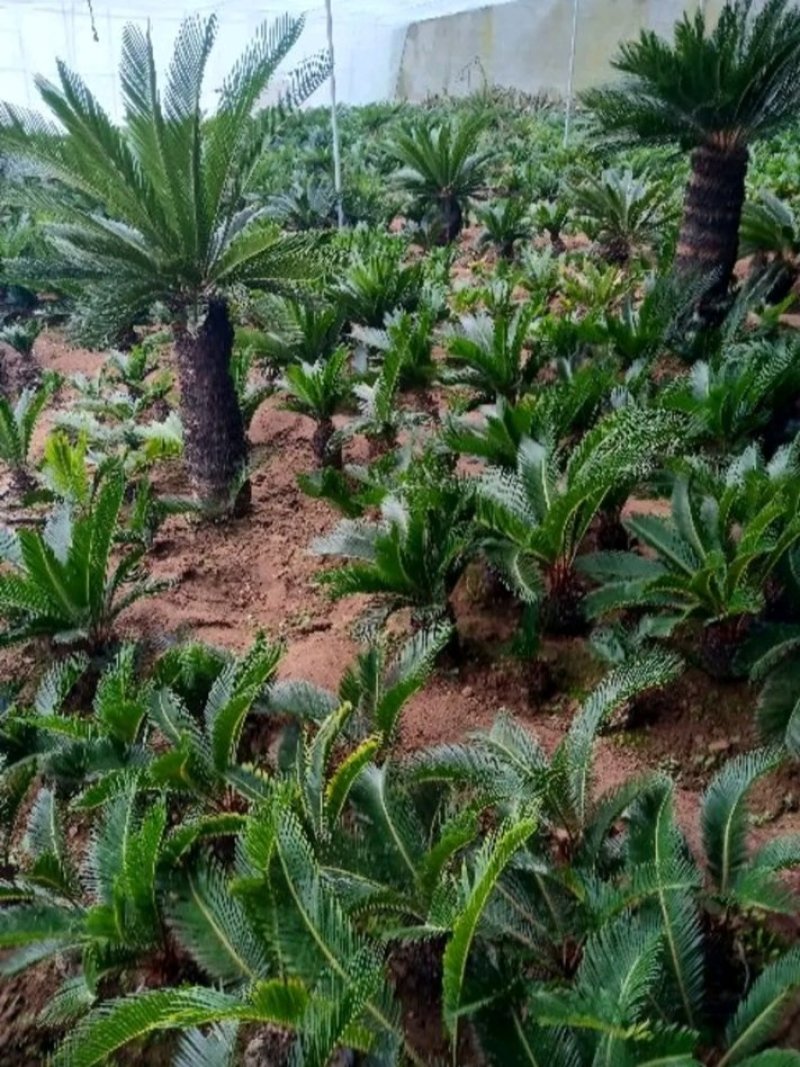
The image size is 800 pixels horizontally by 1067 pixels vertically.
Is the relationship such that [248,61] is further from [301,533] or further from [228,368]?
[301,533]

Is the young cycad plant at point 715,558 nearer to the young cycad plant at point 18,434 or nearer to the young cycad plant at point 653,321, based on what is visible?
the young cycad plant at point 653,321

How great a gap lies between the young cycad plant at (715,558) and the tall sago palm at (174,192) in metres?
2.31

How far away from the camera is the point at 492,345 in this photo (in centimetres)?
505

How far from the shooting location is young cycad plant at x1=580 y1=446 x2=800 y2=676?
2.81 meters

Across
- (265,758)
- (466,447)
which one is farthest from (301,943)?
(466,447)

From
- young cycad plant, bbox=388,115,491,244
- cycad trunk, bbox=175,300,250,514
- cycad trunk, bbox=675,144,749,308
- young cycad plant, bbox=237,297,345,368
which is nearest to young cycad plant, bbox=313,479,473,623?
cycad trunk, bbox=175,300,250,514

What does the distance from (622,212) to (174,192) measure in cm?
460

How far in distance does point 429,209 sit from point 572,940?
8.83 meters

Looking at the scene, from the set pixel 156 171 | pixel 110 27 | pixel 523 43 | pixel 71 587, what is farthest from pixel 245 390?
pixel 523 43

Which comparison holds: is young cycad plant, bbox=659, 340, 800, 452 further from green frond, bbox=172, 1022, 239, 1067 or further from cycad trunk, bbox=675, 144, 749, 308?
green frond, bbox=172, 1022, 239, 1067

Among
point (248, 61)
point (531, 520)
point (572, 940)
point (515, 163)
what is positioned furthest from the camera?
point (515, 163)

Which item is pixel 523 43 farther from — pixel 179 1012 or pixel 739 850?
pixel 179 1012

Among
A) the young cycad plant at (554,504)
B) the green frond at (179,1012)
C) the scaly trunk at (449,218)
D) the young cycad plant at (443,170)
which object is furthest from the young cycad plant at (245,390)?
the scaly trunk at (449,218)

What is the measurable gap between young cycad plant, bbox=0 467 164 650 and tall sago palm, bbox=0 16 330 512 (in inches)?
46.0
